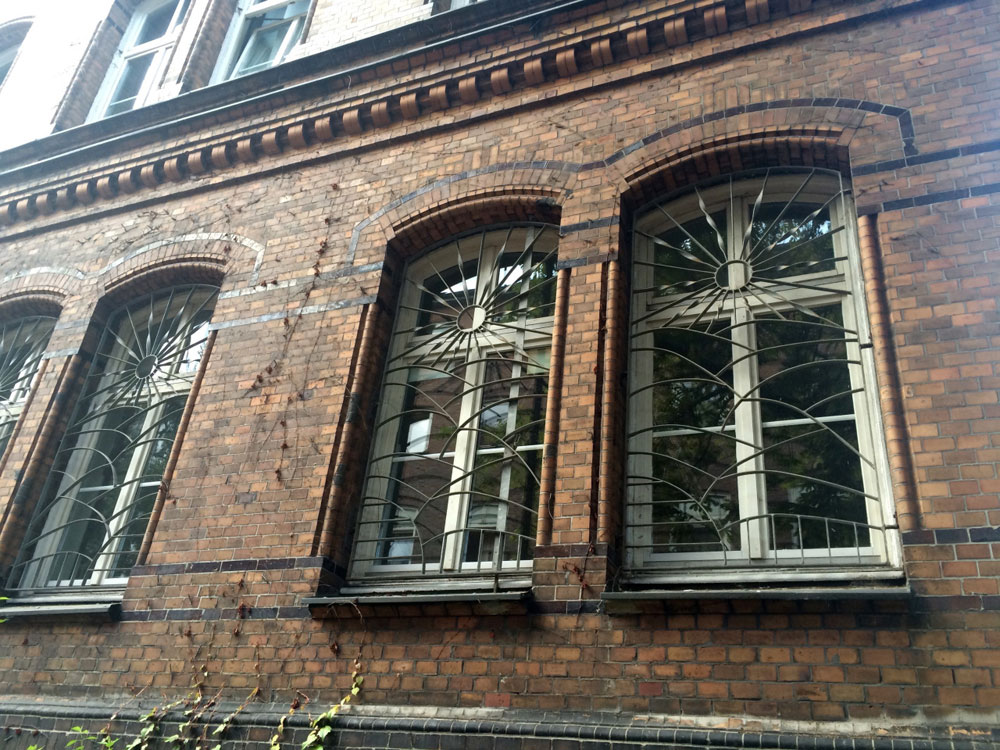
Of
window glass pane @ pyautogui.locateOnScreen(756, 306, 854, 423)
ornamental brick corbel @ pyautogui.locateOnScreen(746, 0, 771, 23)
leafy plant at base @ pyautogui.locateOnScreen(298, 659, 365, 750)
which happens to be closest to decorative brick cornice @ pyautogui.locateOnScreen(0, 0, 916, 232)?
ornamental brick corbel @ pyautogui.locateOnScreen(746, 0, 771, 23)

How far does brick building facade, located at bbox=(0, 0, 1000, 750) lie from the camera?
4379mm

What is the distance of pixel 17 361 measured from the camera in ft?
28.0

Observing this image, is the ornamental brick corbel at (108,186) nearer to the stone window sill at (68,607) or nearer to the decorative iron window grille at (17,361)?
the decorative iron window grille at (17,361)

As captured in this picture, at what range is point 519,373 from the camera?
6.08 metres

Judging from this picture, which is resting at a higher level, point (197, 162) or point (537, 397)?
point (197, 162)

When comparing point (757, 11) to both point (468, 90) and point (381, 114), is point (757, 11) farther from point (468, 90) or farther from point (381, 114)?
point (381, 114)

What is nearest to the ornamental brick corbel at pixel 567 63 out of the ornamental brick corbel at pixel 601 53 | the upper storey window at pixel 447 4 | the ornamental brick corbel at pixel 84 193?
the ornamental brick corbel at pixel 601 53

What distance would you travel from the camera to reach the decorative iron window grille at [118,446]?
6824mm

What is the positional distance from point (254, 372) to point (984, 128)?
16.6 feet

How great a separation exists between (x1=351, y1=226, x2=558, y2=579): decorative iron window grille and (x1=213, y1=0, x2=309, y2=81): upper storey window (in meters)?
4.02

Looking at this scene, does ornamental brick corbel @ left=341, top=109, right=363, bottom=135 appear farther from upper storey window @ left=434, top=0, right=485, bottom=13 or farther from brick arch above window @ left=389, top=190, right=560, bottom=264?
upper storey window @ left=434, top=0, right=485, bottom=13

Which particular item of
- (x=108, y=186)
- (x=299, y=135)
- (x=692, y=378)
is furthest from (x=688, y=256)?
(x=108, y=186)

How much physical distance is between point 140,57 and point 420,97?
520 cm

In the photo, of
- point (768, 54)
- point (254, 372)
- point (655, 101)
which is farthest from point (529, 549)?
point (768, 54)
